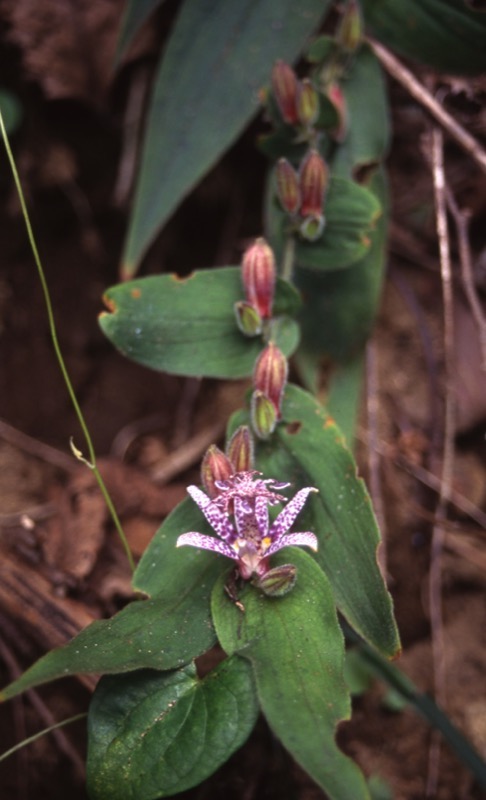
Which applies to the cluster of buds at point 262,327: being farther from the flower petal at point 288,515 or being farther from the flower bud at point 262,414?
the flower petal at point 288,515

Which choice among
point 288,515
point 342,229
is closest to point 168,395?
point 342,229

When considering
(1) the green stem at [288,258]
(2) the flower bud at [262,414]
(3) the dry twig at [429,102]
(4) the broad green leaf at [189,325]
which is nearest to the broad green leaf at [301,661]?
(2) the flower bud at [262,414]

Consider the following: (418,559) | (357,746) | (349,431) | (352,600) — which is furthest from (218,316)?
(357,746)

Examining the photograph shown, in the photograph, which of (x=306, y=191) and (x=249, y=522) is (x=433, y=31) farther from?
(x=249, y=522)

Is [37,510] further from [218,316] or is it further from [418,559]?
[418,559]

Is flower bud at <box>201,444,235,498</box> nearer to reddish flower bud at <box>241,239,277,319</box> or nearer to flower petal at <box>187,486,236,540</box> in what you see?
flower petal at <box>187,486,236,540</box>

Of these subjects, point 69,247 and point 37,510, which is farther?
point 69,247
